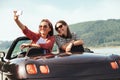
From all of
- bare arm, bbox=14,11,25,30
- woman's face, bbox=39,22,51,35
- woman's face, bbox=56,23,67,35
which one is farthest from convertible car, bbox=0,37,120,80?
woman's face, bbox=56,23,67,35

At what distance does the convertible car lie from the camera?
546 centimetres

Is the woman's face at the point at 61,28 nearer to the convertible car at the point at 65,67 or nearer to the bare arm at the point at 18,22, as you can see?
the bare arm at the point at 18,22

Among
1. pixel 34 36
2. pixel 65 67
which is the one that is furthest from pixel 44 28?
pixel 65 67

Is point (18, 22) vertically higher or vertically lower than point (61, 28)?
higher

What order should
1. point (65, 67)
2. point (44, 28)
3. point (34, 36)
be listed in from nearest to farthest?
point (65, 67) < point (44, 28) < point (34, 36)

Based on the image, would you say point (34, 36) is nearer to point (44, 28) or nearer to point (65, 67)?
point (44, 28)

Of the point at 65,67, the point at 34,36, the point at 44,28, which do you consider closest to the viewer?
the point at 65,67

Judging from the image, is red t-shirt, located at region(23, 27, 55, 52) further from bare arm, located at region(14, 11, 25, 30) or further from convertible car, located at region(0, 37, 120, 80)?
convertible car, located at region(0, 37, 120, 80)

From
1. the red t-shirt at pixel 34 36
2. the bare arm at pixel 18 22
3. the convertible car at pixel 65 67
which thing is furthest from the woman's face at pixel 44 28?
the convertible car at pixel 65 67

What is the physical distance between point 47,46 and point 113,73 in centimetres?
151

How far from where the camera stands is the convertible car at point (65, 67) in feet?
17.9

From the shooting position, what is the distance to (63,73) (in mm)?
5508

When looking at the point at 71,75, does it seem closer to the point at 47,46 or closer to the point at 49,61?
the point at 49,61

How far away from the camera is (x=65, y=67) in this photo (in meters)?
5.58
